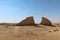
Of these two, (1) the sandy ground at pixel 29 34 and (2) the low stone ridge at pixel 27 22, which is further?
(2) the low stone ridge at pixel 27 22

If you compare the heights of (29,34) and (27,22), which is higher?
(27,22)

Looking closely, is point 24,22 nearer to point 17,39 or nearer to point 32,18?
point 32,18

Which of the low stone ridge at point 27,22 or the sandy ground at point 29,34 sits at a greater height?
the low stone ridge at point 27,22

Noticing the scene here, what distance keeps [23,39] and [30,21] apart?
Answer: 38.2 feet

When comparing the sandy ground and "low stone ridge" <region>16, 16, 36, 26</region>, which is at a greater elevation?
"low stone ridge" <region>16, 16, 36, 26</region>

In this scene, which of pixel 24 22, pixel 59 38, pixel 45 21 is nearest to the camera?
pixel 59 38

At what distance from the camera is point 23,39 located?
1267cm

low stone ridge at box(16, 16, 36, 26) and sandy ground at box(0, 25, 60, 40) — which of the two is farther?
low stone ridge at box(16, 16, 36, 26)

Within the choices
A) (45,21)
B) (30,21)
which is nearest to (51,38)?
(30,21)

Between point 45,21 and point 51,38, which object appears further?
point 45,21

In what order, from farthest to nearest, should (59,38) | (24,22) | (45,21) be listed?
(45,21) < (24,22) < (59,38)

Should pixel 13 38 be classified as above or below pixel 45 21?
below

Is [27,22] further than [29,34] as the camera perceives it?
Yes

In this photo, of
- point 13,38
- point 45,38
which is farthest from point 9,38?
point 45,38
